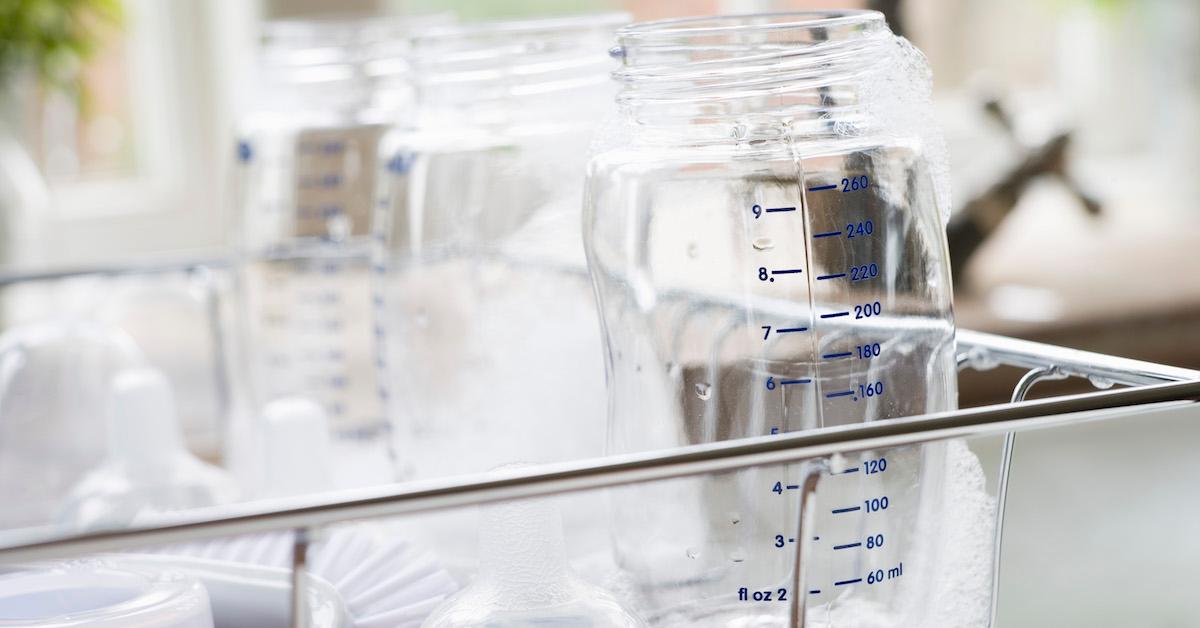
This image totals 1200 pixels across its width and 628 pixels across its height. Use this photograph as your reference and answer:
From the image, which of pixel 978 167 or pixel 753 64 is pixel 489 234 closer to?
pixel 753 64

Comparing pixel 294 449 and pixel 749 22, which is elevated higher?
pixel 749 22

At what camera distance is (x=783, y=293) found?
0.96 ft

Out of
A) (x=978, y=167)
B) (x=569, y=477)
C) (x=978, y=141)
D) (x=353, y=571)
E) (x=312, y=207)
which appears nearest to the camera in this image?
(x=569, y=477)

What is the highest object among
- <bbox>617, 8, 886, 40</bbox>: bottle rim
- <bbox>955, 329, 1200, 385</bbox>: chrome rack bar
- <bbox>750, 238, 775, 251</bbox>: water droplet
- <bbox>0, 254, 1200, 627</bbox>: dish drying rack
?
<bbox>617, 8, 886, 40</bbox>: bottle rim

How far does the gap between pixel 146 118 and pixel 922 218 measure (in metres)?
2.19

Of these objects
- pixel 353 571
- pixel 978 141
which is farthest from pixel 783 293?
pixel 978 141

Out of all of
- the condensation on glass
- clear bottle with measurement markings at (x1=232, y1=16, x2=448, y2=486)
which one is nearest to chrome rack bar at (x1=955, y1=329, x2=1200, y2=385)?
the condensation on glass

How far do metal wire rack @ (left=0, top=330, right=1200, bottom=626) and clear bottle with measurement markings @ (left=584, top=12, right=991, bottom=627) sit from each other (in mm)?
47

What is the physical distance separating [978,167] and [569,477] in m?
1.73

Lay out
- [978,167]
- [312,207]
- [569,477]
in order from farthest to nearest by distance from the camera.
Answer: [978,167]
[312,207]
[569,477]

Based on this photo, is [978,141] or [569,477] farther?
[978,141]

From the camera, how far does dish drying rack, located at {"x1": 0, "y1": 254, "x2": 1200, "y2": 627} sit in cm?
20

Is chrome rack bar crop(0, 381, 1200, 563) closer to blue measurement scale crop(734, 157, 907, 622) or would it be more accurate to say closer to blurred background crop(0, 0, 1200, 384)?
blue measurement scale crop(734, 157, 907, 622)

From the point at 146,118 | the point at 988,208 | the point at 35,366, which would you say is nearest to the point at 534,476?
the point at 35,366
